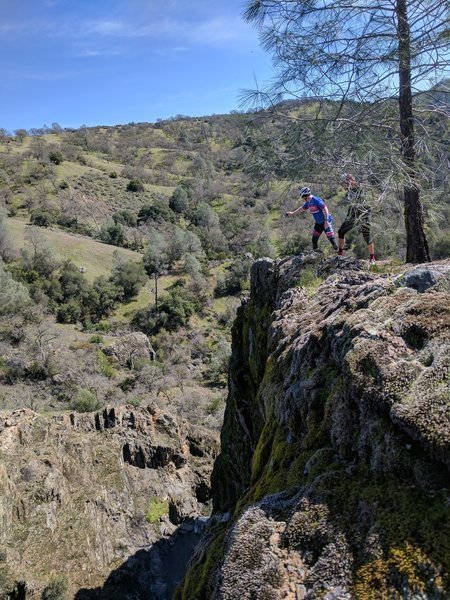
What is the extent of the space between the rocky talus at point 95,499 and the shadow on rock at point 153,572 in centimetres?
6

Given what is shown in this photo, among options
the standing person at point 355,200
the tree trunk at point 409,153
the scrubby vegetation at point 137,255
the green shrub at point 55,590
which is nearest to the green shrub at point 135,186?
the scrubby vegetation at point 137,255

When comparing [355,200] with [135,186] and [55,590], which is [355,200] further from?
[135,186]

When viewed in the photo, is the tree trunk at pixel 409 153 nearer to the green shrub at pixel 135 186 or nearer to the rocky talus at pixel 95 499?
the rocky talus at pixel 95 499

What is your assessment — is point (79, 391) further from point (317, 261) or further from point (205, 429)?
point (317, 261)

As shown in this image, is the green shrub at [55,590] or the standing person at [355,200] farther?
the green shrub at [55,590]

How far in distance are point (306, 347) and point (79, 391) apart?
3361cm

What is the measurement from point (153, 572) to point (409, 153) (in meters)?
22.9

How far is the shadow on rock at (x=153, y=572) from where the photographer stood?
20797 mm

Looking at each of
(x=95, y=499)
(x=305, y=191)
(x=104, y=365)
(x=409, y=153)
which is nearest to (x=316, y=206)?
(x=305, y=191)

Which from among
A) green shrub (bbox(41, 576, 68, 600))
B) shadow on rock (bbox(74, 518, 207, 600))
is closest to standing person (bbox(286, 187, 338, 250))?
shadow on rock (bbox(74, 518, 207, 600))

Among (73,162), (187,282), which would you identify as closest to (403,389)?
(187,282)

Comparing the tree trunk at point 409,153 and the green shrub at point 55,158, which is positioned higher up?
the green shrub at point 55,158

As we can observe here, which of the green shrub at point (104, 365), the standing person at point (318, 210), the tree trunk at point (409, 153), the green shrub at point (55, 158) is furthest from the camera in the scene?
the green shrub at point (55, 158)

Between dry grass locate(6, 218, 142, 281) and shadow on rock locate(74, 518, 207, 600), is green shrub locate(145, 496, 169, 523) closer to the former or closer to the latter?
shadow on rock locate(74, 518, 207, 600)
